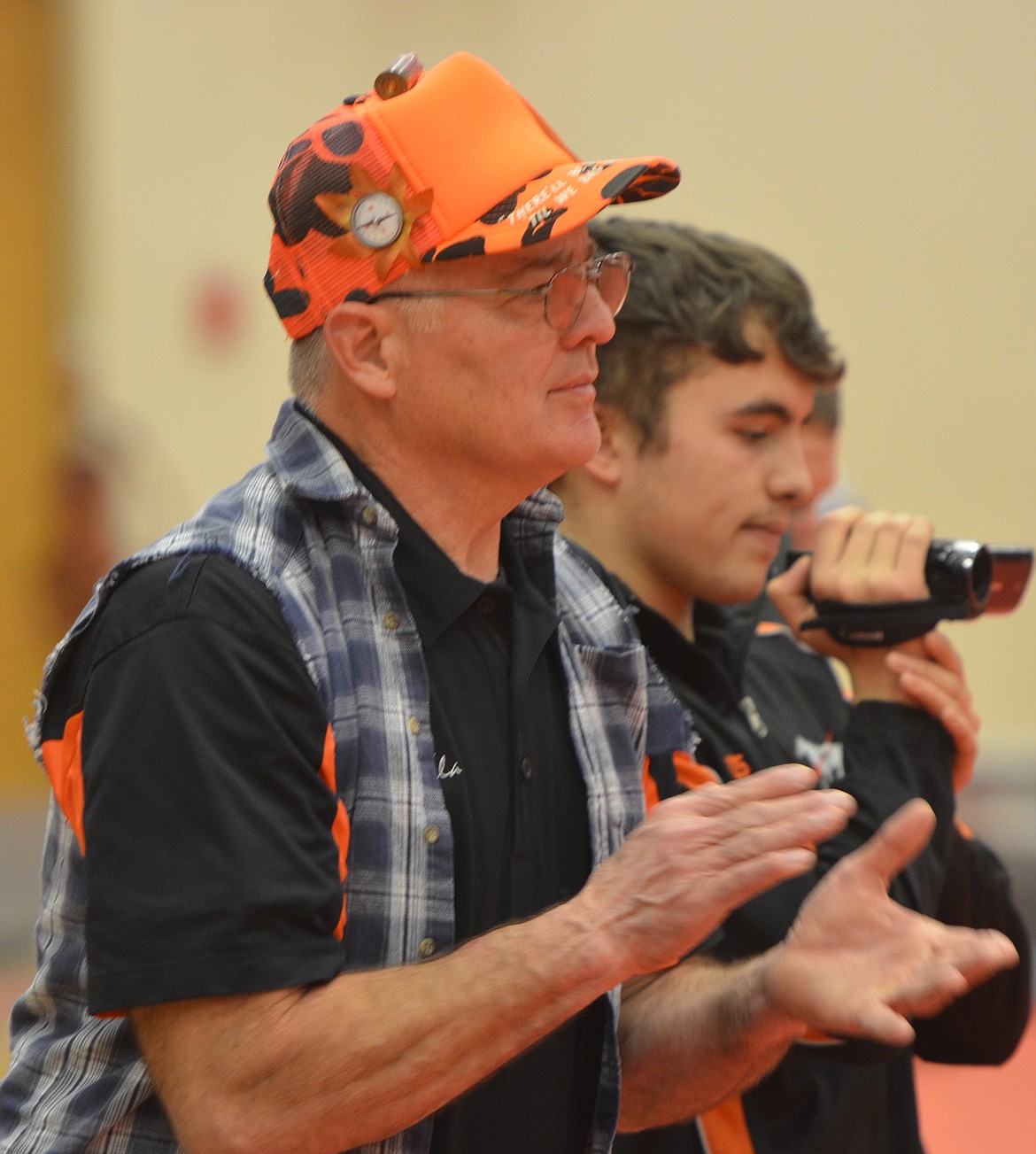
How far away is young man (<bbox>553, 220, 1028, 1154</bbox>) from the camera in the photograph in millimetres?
Answer: 2020

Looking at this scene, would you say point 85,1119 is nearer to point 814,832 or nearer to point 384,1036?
point 384,1036

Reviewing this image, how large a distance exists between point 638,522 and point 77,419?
4.76m

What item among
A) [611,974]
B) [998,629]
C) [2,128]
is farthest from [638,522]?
[2,128]

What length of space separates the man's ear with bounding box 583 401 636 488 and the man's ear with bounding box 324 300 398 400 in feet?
2.26

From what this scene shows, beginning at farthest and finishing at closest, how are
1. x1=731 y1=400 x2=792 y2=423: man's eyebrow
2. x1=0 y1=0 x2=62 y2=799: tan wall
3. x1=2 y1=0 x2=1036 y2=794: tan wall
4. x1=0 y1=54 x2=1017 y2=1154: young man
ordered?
x1=0 y1=0 x2=62 y2=799: tan wall → x1=2 y1=0 x2=1036 y2=794: tan wall → x1=731 y1=400 x2=792 y2=423: man's eyebrow → x1=0 y1=54 x2=1017 y2=1154: young man

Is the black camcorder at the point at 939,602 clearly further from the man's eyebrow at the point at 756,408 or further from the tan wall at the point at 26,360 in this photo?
the tan wall at the point at 26,360

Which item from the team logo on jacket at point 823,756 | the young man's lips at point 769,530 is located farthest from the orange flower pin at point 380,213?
the team logo on jacket at point 823,756

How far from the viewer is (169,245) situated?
6215 mm

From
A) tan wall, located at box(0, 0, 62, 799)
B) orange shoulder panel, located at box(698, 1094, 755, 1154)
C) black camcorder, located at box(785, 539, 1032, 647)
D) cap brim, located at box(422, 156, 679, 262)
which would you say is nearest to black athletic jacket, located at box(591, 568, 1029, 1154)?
orange shoulder panel, located at box(698, 1094, 755, 1154)

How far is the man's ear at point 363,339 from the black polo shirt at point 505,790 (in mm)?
73

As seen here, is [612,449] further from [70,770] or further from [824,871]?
[70,770]

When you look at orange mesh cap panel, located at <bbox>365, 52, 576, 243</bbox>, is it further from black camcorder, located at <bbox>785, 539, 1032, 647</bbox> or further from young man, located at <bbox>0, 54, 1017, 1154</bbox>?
black camcorder, located at <bbox>785, 539, 1032, 647</bbox>

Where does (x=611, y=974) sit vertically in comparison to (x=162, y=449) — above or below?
above

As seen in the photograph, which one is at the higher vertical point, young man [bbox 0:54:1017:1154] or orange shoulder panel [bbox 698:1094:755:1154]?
young man [bbox 0:54:1017:1154]
